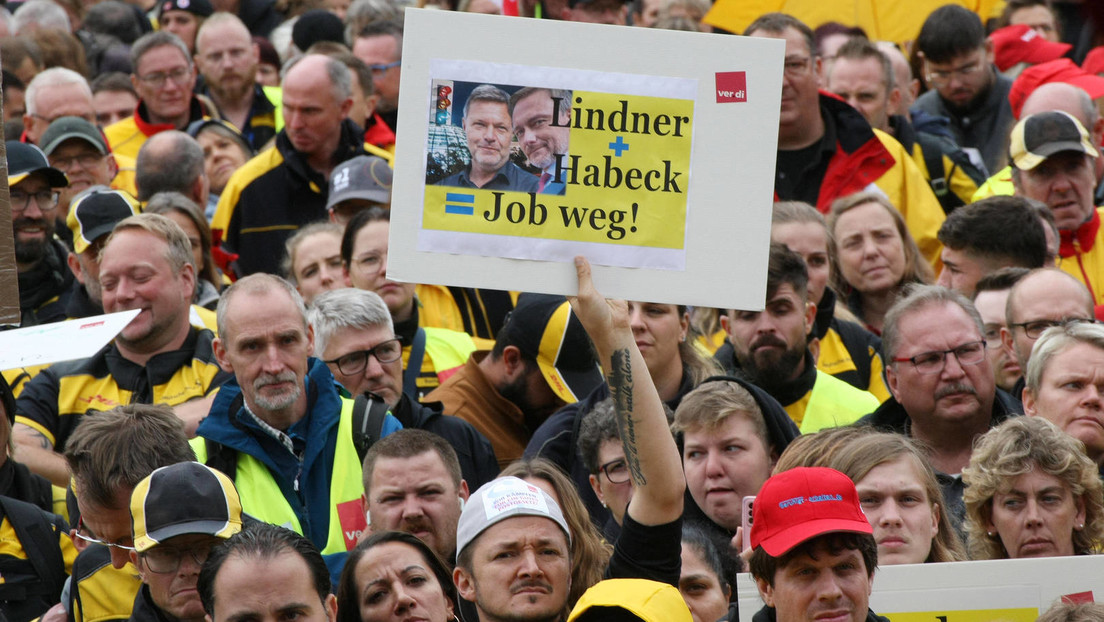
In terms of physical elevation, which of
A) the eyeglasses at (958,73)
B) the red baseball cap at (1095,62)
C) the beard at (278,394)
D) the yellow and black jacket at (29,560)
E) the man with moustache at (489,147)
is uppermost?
the red baseball cap at (1095,62)

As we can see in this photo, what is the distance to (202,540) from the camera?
16.5ft

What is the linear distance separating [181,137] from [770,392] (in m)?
3.93

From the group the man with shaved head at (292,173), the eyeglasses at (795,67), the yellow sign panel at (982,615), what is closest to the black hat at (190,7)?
the man with shaved head at (292,173)

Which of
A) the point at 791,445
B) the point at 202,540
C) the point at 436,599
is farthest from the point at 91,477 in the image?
the point at 791,445

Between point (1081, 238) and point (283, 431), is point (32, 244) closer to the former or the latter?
point (283, 431)

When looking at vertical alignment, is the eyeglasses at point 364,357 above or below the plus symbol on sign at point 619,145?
below

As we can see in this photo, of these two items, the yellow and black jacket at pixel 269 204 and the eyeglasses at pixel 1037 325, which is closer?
the eyeglasses at pixel 1037 325

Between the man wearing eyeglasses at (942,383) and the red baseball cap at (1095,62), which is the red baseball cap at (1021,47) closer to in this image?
the red baseball cap at (1095,62)

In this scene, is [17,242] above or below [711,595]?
above

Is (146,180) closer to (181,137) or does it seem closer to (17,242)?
(181,137)

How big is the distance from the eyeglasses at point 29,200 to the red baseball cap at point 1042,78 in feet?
19.1

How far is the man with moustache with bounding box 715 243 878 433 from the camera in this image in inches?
266

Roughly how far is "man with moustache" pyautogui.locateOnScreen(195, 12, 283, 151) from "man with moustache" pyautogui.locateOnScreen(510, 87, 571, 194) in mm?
6686

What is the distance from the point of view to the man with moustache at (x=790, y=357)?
6.77m
